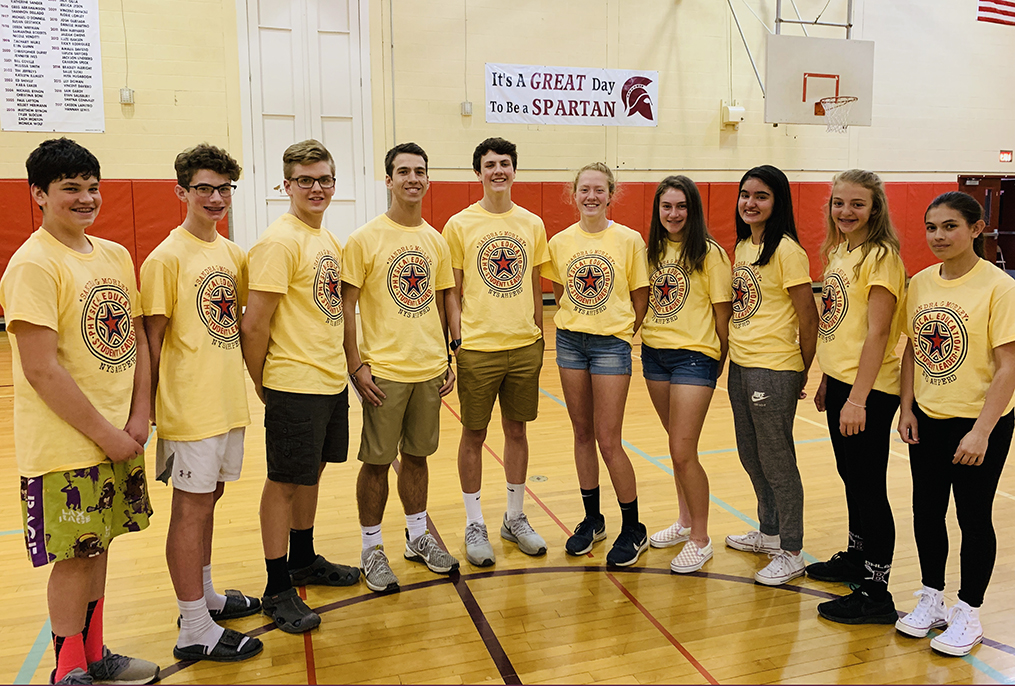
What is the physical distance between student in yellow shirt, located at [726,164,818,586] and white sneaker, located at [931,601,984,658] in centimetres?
62

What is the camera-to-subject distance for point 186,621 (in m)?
2.47

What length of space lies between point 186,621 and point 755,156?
1118 cm

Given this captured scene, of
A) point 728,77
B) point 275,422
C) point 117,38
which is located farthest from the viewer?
point 728,77

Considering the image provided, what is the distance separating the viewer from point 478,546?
10.6ft

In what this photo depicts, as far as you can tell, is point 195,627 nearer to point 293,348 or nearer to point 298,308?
point 293,348

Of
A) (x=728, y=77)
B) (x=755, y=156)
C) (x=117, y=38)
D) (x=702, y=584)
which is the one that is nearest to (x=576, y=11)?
(x=728, y=77)

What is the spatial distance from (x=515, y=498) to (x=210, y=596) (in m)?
1.35

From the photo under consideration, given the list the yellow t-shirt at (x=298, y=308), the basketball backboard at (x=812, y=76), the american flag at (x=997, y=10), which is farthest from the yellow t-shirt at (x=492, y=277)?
the american flag at (x=997, y=10)

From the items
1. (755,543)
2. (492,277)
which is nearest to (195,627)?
(492,277)

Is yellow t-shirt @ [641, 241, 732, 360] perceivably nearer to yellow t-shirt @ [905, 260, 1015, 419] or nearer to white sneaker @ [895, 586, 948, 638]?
yellow t-shirt @ [905, 260, 1015, 419]

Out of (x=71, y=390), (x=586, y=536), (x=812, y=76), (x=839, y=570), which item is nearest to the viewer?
(x=71, y=390)

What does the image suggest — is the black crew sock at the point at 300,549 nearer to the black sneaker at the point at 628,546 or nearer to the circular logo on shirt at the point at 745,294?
the black sneaker at the point at 628,546

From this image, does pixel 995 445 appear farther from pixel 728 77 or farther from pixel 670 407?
pixel 728 77

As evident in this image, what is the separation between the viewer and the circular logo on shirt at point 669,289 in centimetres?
311
